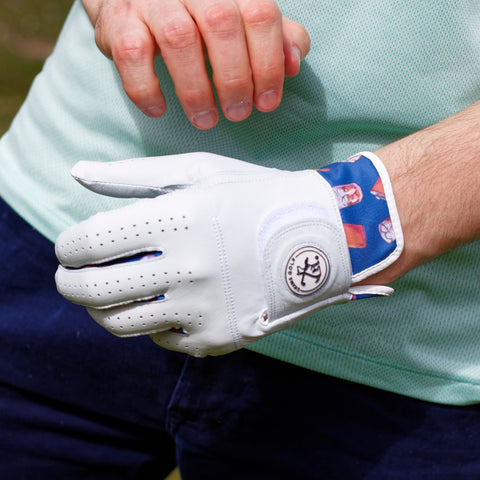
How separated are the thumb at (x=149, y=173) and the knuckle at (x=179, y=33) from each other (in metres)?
0.17

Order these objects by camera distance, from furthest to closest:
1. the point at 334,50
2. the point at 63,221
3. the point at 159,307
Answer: the point at 63,221 → the point at 334,50 → the point at 159,307

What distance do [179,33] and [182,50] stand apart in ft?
0.08

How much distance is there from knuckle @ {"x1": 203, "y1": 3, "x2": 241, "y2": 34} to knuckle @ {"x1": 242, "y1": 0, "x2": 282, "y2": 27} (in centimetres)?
Result: 2

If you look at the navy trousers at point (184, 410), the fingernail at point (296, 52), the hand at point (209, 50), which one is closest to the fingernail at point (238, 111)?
the hand at point (209, 50)

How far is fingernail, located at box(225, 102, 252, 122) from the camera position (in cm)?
98

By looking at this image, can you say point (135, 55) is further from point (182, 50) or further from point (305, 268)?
point (305, 268)

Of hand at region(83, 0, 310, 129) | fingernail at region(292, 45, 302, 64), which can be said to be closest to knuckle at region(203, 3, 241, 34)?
hand at region(83, 0, 310, 129)

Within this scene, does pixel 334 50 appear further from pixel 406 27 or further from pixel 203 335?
pixel 203 335

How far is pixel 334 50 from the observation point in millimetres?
1023

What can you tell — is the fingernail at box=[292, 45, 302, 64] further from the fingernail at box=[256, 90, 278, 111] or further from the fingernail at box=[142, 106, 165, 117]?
the fingernail at box=[142, 106, 165, 117]

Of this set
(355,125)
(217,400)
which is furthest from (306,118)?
(217,400)

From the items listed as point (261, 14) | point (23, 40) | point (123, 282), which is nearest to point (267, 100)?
point (261, 14)

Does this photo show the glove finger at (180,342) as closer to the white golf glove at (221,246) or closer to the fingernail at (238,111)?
the white golf glove at (221,246)

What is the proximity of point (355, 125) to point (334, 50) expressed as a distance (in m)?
0.13
